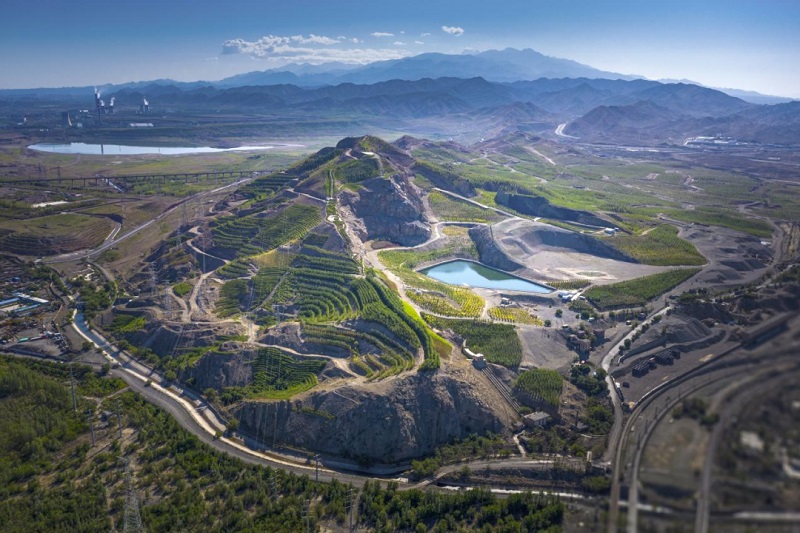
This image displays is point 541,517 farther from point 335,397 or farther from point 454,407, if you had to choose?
point 335,397

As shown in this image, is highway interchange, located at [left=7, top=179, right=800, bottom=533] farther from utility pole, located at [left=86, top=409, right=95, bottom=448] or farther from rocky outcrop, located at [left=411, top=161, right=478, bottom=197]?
rocky outcrop, located at [left=411, top=161, right=478, bottom=197]

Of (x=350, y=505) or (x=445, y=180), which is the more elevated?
(x=445, y=180)

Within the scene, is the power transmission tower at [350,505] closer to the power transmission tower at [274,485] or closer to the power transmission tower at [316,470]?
the power transmission tower at [316,470]

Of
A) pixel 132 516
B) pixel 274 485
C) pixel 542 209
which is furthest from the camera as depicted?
pixel 542 209

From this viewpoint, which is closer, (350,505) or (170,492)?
(350,505)

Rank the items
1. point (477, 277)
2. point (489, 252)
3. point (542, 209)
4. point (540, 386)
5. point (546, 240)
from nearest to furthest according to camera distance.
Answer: point (540, 386)
point (477, 277)
point (489, 252)
point (546, 240)
point (542, 209)

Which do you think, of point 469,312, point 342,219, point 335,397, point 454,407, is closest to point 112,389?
point 335,397

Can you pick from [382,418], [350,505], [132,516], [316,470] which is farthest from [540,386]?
[132,516]

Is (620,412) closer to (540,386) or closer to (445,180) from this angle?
(540,386)
